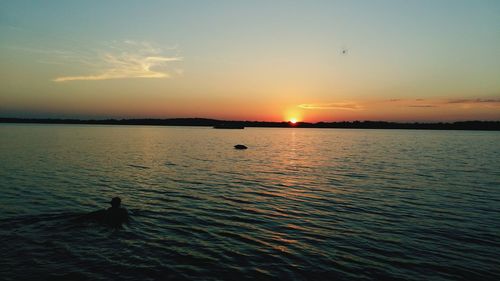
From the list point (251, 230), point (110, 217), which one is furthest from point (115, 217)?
point (251, 230)

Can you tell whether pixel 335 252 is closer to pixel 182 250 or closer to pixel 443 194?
pixel 182 250

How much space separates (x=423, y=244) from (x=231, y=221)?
10220 millimetres

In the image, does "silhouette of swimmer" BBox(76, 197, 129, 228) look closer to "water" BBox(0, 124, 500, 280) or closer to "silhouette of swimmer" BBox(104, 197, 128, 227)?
"silhouette of swimmer" BBox(104, 197, 128, 227)

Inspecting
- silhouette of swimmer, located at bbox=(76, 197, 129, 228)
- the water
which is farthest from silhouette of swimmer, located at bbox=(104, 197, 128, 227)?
the water

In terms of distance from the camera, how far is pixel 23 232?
18.0 meters

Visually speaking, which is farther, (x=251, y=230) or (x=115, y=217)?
(x=115, y=217)

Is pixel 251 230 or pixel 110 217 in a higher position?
pixel 110 217

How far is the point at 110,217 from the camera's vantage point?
20062 millimetres

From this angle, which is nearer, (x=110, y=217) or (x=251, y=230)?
(x=251, y=230)

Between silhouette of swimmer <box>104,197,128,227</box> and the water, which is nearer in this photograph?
the water

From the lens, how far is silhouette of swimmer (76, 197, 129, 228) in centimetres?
1991

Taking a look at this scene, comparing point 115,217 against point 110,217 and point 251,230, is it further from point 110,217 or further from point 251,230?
point 251,230

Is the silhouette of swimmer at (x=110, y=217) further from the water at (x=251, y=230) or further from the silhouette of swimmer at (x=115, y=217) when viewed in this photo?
the water at (x=251, y=230)

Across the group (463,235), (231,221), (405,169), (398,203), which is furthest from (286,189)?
(405,169)
